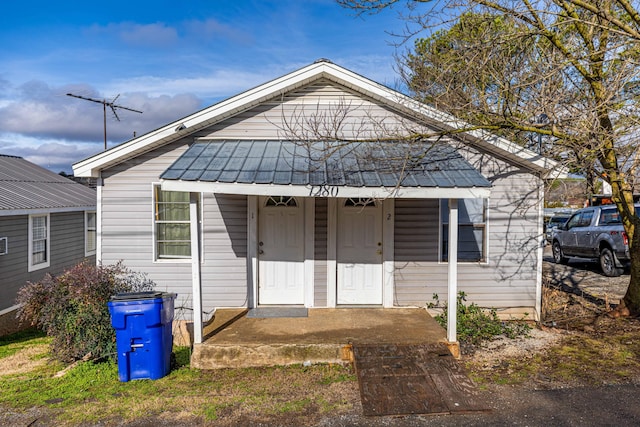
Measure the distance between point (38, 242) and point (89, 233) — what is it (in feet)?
10.3

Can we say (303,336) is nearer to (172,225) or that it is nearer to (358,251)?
(358,251)

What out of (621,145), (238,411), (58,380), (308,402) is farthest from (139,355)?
(621,145)

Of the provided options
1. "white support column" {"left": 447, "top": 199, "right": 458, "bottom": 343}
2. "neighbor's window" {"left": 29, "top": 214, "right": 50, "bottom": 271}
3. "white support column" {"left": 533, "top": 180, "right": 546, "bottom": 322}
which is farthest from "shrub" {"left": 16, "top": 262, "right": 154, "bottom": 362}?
"white support column" {"left": 533, "top": 180, "right": 546, "bottom": 322}

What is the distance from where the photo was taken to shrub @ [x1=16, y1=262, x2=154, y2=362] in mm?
6414

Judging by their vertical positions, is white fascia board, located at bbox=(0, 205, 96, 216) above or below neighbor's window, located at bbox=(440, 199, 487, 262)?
above

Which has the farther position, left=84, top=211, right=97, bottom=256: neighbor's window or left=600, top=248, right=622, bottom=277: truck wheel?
left=84, top=211, right=97, bottom=256: neighbor's window

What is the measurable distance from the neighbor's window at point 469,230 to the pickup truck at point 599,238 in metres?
5.28

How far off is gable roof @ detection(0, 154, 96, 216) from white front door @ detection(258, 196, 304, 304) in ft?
19.5

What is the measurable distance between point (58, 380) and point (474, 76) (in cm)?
848

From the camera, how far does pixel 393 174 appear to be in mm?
6457

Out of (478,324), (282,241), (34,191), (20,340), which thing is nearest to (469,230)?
(478,324)

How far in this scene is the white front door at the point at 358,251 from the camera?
8086mm

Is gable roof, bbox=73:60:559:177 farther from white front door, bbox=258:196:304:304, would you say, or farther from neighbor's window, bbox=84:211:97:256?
neighbor's window, bbox=84:211:97:256

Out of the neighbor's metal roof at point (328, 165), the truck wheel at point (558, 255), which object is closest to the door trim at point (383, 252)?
the neighbor's metal roof at point (328, 165)
